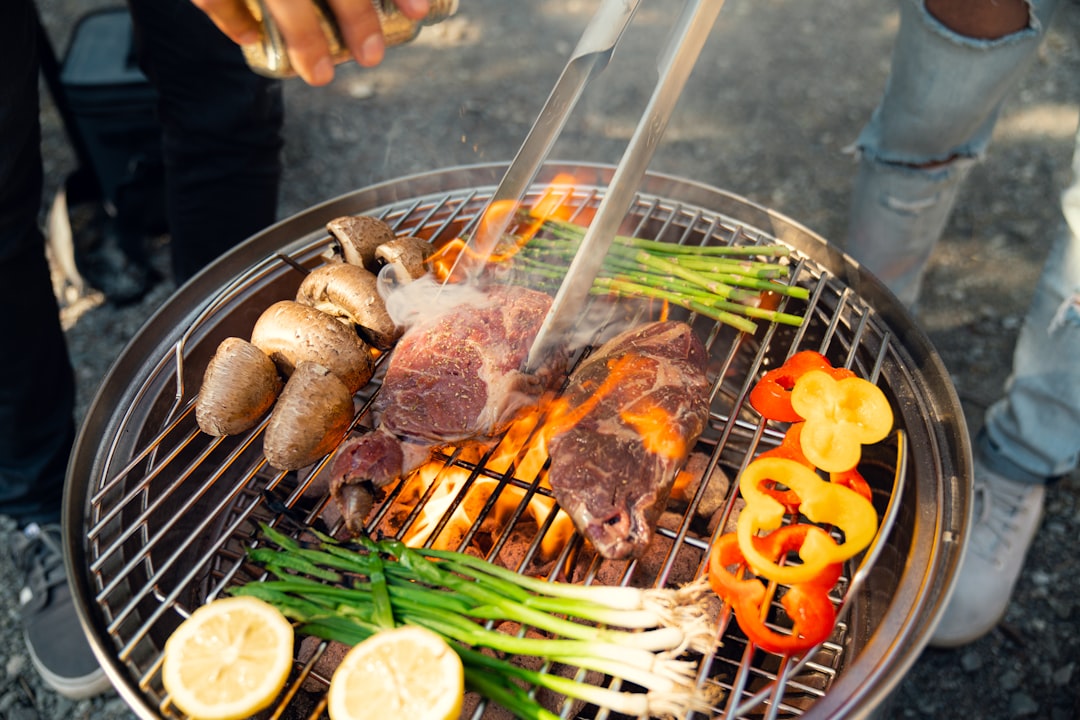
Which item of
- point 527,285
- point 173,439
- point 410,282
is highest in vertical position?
point 527,285

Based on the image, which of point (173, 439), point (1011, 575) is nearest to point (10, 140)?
point (173, 439)

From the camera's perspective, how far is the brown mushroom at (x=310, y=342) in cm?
259

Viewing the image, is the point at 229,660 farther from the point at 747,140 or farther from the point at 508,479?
the point at 747,140

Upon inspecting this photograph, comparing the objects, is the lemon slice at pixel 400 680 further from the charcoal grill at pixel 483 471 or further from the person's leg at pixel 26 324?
the person's leg at pixel 26 324

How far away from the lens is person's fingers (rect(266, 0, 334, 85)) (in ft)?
5.93

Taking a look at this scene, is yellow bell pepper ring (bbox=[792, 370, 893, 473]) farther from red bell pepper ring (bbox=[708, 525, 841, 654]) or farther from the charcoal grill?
red bell pepper ring (bbox=[708, 525, 841, 654])

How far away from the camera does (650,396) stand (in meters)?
2.47

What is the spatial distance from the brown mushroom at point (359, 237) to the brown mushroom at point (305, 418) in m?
0.57

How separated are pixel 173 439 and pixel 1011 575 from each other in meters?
3.54

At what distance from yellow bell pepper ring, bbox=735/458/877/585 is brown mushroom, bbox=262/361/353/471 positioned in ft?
4.30

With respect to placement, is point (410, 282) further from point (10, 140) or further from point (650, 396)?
point (10, 140)

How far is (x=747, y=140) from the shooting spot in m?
6.04

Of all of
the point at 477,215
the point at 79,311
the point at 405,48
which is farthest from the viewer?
the point at 405,48

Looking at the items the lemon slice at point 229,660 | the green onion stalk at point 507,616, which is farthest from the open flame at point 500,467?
the lemon slice at point 229,660
